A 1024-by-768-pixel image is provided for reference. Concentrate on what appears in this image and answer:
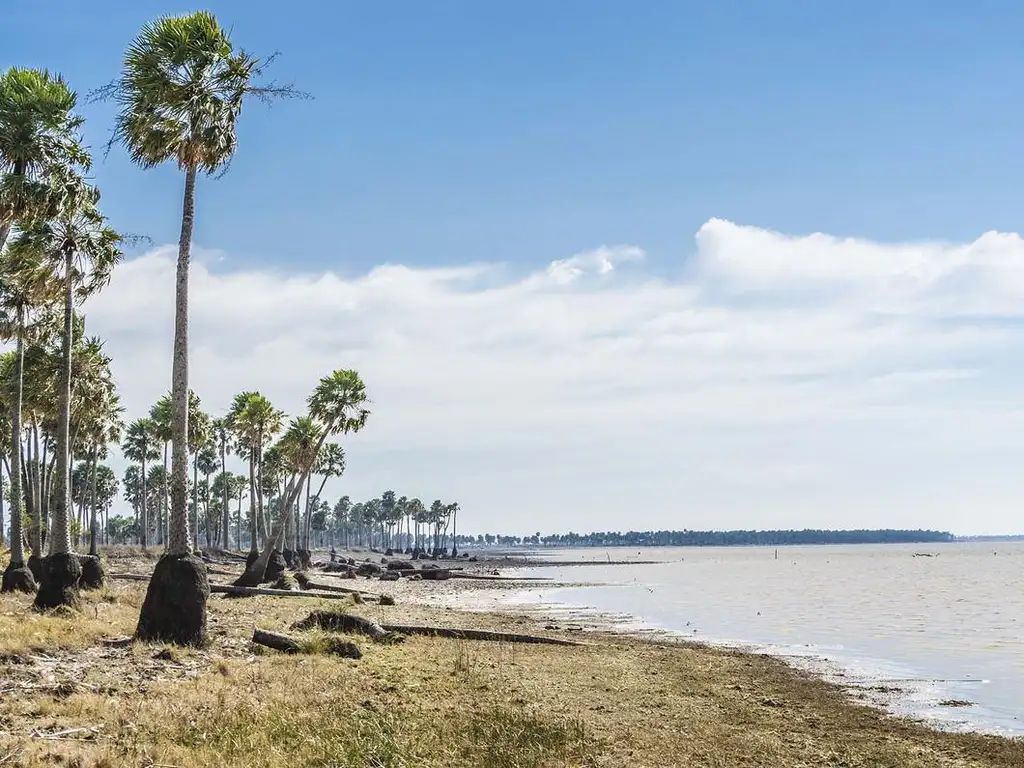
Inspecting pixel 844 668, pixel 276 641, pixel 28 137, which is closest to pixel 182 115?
pixel 28 137

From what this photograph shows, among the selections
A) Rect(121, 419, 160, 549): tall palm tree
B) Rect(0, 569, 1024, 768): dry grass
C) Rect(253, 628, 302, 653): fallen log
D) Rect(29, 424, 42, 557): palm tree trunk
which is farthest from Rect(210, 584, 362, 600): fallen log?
Rect(121, 419, 160, 549): tall palm tree

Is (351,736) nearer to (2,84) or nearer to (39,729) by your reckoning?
(39,729)

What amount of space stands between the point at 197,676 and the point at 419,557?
147 metres

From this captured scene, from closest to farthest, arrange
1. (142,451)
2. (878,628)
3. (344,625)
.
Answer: (344,625) → (878,628) → (142,451)

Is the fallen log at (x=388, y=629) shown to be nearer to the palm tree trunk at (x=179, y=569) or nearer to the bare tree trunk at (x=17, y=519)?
the palm tree trunk at (x=179, y=569)

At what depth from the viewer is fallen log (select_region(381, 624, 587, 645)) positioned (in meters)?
25.9

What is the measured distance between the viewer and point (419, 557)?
159625 millimetres

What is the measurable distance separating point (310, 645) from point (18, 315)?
23572 millimetres

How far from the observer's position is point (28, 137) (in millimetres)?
24328

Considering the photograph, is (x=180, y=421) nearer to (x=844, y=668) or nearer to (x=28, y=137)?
(x=28, y=137)

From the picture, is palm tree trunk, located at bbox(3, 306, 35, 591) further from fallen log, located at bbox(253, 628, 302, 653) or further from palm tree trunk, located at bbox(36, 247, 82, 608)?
fallen log, located at bbox(253, 628, 302, 653)

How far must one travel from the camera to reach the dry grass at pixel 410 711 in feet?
34.6

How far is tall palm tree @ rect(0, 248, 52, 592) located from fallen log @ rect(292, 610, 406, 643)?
11616mm

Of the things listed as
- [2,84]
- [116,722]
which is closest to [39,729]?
[116,722]
